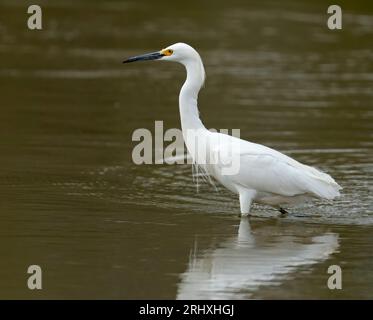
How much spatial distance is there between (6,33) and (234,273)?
19.9m

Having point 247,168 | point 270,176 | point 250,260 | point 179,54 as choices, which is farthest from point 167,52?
point 250,260

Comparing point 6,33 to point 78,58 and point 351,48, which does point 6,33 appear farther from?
point 351,48

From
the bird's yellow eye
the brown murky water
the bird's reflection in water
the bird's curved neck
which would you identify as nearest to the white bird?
the bird's curved neck

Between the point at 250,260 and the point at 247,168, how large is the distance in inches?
82.6

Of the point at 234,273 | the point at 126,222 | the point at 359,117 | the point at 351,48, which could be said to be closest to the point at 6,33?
the point at 351,48

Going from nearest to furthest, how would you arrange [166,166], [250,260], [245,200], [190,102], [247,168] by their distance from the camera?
[250,260] < [247,168] < [245,200] < [190,102] < [166,166]

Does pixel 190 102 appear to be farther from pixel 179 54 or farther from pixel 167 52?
pixel 167 52

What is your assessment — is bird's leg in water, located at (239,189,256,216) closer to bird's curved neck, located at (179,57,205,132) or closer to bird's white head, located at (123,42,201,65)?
bird's curved neck, located at (179,57,205,132)

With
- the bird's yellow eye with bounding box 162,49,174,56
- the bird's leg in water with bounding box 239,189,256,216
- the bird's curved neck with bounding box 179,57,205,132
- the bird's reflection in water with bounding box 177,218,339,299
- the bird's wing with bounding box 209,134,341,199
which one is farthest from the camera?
the bird's yellow eye with bounding box 162,49,174,56

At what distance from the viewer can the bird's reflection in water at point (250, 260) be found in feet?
33.4

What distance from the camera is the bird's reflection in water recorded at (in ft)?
33.4

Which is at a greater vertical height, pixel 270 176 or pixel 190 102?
pixel 190 102

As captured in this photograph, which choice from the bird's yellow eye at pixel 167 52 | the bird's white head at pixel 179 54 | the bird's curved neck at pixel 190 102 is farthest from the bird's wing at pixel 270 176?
the bird's yellow eye at pixel 167 52

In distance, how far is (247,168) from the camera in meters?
13.1
